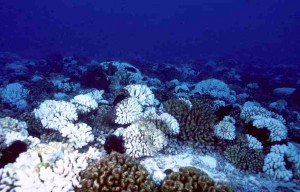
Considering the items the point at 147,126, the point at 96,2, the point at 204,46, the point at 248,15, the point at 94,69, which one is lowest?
the point at 147,126

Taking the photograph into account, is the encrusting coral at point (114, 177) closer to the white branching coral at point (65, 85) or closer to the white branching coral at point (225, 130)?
the white branching coral at point (225, 130)

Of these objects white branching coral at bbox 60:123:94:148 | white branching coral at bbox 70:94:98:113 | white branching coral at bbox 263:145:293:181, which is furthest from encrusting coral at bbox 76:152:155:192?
white branching coral at bbox 263:145:293:181

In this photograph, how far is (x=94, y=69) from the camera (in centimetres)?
1376

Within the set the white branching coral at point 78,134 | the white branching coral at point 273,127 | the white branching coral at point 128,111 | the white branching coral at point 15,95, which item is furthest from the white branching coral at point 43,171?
the white branching coral at point 15,95

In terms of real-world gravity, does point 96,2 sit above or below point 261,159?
above

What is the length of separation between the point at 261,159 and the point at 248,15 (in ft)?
444

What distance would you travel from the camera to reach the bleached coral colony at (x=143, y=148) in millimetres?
4820

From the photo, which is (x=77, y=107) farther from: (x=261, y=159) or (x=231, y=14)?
(x=231, y=14)

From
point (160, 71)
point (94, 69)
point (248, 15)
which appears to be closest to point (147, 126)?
point (94, 69)

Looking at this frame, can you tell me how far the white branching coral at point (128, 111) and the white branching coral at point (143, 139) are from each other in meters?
0.52

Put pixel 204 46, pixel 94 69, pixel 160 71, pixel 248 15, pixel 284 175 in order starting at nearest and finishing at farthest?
1. pixel 284 175
2. pixel 94 69
3. pixel 160 71
4. pixel 204 46
5. pixel 248 15

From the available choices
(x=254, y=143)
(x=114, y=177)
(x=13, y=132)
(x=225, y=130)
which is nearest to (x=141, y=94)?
(x=225, y=130)

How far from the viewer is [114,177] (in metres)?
4.78

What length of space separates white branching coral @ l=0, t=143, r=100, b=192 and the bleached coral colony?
0.7 inches
